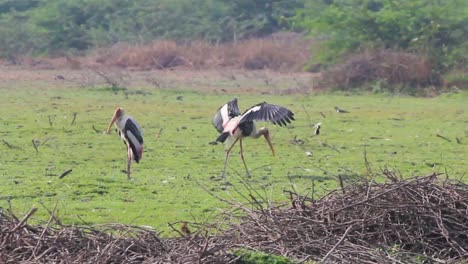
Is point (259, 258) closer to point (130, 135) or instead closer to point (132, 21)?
point (130, 135)

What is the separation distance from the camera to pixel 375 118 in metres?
17.6

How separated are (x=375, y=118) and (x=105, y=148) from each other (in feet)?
19.0

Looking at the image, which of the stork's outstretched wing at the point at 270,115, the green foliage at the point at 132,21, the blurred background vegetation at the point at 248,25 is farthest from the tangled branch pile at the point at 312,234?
the green foliage at the point at 132,21

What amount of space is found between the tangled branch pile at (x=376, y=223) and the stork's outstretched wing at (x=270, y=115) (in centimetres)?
385

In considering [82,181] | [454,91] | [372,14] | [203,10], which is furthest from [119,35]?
[82,181]

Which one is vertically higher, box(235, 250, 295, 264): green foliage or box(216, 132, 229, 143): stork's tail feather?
box(235, 250, 295, 264): green foliage

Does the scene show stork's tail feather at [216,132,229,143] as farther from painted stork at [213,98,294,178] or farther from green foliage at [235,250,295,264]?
green foliage at [235,250,295,264]

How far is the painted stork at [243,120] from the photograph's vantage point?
10992mm

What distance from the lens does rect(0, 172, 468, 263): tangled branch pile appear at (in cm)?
589

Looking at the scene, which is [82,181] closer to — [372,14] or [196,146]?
[196,146]

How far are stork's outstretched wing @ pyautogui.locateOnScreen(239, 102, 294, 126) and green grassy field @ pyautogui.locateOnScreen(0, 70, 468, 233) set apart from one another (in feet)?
1.80

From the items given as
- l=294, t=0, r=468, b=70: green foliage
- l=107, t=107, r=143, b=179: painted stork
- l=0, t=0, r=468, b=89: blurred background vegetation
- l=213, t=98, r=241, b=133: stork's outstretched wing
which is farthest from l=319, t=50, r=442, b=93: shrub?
l=107, t=107, r=143, b=179: painted stork

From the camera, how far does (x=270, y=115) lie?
435 inches

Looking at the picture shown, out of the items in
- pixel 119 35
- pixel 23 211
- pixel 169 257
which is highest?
pixel 169 257
